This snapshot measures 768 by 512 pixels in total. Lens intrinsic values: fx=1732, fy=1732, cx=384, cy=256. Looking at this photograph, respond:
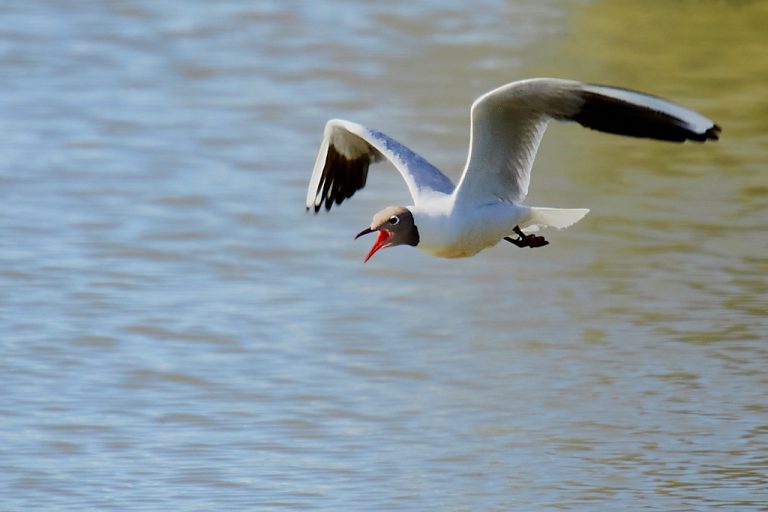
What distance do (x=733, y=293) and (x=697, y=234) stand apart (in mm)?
1418

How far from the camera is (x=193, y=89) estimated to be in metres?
17.3

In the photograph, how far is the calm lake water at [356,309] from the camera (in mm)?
7926

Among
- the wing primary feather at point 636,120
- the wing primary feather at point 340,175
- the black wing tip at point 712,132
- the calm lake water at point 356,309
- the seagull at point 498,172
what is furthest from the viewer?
the wing primary feather at point 340,175

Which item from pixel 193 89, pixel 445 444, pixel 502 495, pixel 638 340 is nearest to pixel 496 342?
pixel 638 340

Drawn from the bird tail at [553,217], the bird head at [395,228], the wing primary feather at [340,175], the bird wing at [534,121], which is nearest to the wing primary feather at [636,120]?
the bird wing at [534,121]

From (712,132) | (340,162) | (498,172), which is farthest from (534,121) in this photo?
(340,162)

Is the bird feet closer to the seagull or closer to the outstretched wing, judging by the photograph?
the seagull

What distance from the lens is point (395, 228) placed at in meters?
7.72

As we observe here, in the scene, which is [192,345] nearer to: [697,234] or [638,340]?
[638,340]

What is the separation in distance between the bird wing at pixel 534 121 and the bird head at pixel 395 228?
0.27 meters

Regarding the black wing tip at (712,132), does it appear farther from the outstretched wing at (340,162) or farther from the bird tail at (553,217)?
the outstretched wing at (340,162)

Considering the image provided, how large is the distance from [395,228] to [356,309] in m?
2.67

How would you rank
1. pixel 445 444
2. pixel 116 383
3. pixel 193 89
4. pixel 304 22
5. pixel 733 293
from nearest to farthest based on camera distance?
pixel 445 444 → pixel 116 383 → pixel 733 293 → pixel 193 89 → pixel 304 22

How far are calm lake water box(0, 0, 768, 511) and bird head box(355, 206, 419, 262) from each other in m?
1.05
